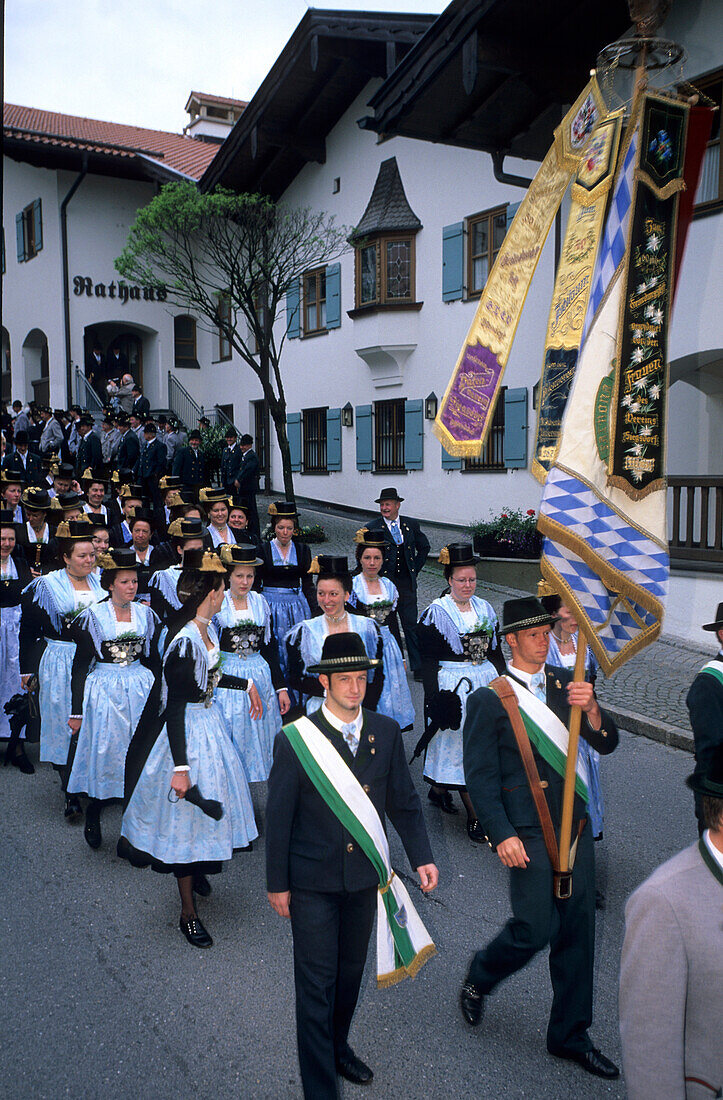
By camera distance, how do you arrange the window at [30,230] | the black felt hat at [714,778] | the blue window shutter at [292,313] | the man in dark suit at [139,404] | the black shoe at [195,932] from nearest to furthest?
the black felt hat at [714,778], the black shoe at [195,932], the man in dark suit at [139,404], the blue window shutter at [292,313], the window at [30,230]

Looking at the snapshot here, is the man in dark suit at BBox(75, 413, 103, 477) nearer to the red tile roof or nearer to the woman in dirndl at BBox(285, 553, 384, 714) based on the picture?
the red tile roof

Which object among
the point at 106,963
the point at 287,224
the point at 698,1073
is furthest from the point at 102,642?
the point at 287,224

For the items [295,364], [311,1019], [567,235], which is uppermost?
[295,364]

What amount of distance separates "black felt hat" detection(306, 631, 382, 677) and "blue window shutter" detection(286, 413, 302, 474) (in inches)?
824

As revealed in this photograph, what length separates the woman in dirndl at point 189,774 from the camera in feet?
15.8

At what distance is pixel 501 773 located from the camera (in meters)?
3.92

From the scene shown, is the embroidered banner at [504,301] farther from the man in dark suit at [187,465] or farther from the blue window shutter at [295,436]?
the blue window shutter at [295,436]

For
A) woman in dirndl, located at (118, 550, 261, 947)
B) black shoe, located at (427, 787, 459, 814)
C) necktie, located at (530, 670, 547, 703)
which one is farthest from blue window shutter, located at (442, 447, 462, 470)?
necktie, located at (530, 670, 547, 703)

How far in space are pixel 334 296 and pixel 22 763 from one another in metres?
17.0

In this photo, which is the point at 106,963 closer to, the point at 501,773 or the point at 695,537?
the point at 501,773

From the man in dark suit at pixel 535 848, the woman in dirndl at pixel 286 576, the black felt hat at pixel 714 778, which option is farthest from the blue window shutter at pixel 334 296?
the black felt hat at pixel 714 778

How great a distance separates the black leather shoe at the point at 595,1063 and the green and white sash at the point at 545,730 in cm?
106

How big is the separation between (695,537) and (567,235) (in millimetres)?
9207

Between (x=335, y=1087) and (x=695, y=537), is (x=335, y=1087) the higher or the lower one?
the lower one
